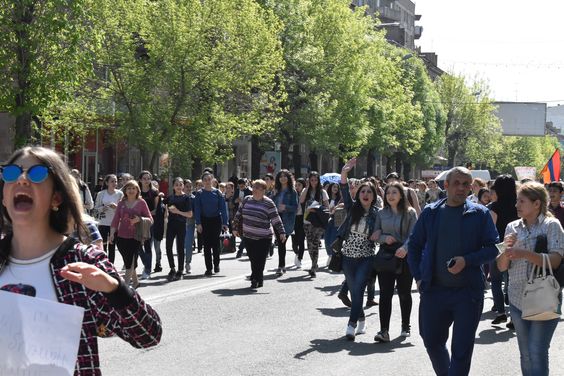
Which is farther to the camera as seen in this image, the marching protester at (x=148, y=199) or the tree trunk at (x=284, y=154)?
the tree trunk at (x=284, y=154)

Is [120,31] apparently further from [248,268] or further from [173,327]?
[173,327]

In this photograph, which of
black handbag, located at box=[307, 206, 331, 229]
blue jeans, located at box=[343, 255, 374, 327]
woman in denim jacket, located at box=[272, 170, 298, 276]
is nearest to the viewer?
blue jeans, located at box=[343, 255, 374, 327]

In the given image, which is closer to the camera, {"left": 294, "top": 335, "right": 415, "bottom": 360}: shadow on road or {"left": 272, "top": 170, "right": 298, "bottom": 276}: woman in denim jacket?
{"left": 294, "top": 335, "right": 415, "bottom": 360}: shadow on road

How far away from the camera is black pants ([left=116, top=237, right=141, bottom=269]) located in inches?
572

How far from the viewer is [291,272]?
60.8 ft

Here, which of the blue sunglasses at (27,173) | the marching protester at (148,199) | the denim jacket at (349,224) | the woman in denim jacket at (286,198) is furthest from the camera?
the woman in denim jacket at (286,198)

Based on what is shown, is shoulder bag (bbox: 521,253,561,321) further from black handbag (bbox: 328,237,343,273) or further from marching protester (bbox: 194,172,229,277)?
marching protester (bbox: 194,172,229,277)

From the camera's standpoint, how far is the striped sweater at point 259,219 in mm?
15539

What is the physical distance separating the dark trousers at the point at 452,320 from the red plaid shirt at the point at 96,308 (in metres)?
3.98

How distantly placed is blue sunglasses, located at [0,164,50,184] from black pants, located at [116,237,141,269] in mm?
11464

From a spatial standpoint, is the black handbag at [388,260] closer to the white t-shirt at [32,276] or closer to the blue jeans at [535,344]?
the blue jeans at [535,344]

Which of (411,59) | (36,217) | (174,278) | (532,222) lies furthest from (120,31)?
(411,59)

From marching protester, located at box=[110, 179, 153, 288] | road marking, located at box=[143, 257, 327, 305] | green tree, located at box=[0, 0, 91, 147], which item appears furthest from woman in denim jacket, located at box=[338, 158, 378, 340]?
green tree, located at box=[0, 0, 91, 147]

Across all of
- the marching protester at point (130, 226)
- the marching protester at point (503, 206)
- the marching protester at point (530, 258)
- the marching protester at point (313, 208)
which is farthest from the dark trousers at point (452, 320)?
the marching protester at point (313, 208)
